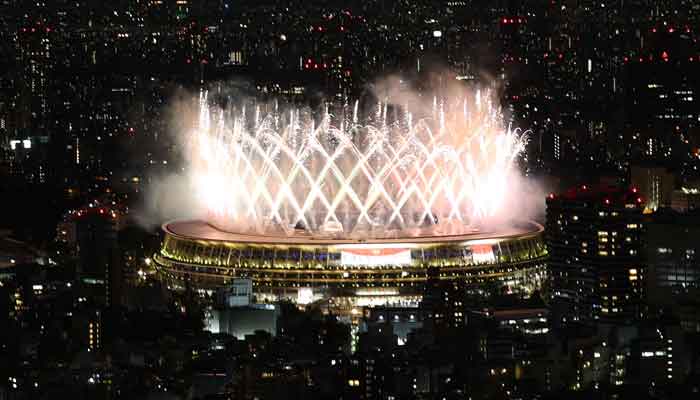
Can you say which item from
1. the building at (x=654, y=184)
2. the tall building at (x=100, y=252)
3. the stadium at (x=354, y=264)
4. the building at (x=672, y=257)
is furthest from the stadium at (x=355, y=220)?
the building at (x=654, y=184)

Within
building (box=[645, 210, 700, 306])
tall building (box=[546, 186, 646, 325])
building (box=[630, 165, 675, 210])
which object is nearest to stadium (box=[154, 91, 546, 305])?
tall building (box=[546, 186, 646, 325])

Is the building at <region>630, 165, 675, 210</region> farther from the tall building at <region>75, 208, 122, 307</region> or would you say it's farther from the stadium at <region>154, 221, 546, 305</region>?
the tall building at <region>75, 208, 122, 307</region>

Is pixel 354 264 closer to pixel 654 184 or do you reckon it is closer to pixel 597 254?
pixel 597 254

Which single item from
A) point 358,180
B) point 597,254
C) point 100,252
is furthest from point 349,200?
point 100,252

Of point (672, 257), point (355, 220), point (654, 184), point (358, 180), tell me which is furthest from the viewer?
point (654, 184)

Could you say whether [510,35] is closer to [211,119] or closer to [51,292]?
[211,119]
